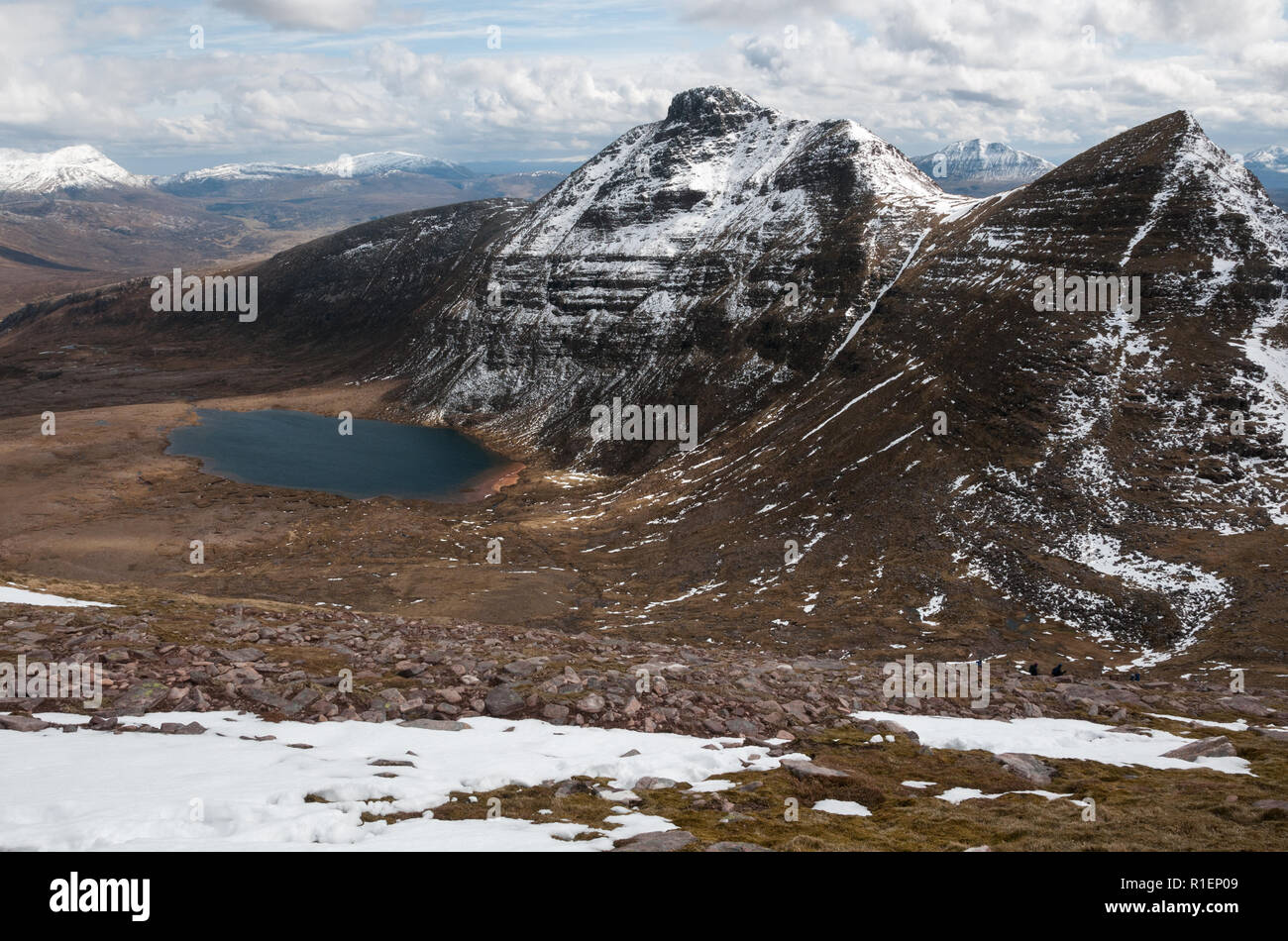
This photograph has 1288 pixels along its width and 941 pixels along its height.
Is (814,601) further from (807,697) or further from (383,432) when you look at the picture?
(383,432)

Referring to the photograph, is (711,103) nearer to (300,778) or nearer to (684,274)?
(684,274)

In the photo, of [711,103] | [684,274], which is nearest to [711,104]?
[711,103]

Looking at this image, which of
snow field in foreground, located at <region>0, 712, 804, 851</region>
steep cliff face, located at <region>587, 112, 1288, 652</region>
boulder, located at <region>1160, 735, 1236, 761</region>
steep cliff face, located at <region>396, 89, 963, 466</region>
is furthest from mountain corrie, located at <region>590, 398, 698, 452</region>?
snow field in foreground, located at <region>0, 712, 804, 851</region>

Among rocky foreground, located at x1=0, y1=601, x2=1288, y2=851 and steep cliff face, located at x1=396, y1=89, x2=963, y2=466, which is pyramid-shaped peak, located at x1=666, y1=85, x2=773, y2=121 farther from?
rocky foreground, located at x1=0, y1=601, x2=1288, y2=851

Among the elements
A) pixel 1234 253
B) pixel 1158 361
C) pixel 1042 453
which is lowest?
pixel 1042 453

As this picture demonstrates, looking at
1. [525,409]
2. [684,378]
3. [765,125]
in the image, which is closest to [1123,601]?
[684,378]

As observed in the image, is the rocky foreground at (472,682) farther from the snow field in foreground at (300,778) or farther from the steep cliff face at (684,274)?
the steep cliff face at (684,274)

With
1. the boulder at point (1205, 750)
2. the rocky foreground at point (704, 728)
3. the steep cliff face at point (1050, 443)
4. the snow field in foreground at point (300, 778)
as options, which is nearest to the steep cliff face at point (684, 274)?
the steep cliff face at point (1050, 443)
